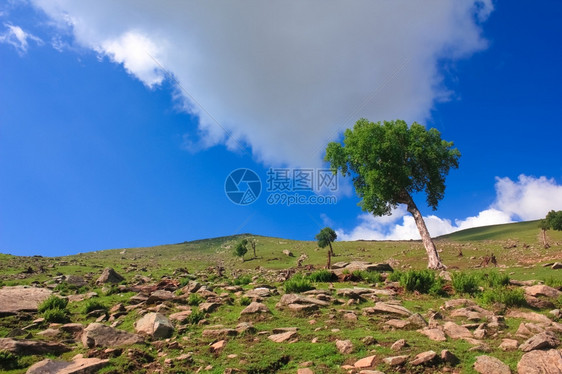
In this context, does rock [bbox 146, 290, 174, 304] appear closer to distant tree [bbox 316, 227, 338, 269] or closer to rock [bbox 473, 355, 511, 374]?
rock [bbox 473, 355, 511, 374]

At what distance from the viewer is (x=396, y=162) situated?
32.1 m

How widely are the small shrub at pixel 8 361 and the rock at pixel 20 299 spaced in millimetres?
6499

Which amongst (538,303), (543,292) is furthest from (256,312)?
(543,292)

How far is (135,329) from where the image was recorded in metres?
10.2

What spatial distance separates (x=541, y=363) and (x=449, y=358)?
1.60 metres

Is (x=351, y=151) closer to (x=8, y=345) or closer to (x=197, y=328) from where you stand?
(x=197, y=328)

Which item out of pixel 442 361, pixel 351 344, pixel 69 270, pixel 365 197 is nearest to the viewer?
pixel 442 361

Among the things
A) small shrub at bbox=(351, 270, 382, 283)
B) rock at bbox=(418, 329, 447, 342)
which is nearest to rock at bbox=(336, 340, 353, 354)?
rock at bbox=(418, 329, 447, 342)

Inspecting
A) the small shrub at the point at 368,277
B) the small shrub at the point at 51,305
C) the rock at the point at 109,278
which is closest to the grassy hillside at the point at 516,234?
the small shrub at the point at 368,277

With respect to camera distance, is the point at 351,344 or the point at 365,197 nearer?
the point at 351,344

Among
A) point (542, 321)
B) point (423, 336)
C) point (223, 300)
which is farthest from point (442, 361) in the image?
point (223, 300)

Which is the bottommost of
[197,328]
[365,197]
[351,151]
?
[197,328]

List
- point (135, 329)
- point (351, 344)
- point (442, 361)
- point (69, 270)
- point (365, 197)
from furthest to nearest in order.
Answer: point (69, 270) < point (365, 197) < point (135, 329) < point (351, 344) < point (442, 361)

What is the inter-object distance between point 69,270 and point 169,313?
35.4 meters
